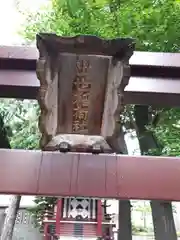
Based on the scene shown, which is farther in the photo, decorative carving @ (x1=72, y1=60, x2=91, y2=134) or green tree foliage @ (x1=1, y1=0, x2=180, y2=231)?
green tree foliage @ (x1=1, y1=0, x2=180, y2=231)

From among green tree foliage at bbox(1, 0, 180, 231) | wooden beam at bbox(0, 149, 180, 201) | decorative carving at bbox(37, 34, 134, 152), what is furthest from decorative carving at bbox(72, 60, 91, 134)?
green tree foliage at bbox(1, 0, 180, 231)

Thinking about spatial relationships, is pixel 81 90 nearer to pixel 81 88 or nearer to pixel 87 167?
pixel 81 88

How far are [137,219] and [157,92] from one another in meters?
9.01

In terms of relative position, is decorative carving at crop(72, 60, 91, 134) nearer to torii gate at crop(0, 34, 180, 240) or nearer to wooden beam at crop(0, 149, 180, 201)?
torii gate at crop(0, 34, 180, 240)

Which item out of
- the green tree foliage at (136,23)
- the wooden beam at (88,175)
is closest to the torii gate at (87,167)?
the wooden beam at (88,175)

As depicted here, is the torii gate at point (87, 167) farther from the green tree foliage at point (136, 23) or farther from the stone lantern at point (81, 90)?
the green tree foliage at point (136, 23)

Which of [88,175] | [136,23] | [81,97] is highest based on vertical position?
[136,23]

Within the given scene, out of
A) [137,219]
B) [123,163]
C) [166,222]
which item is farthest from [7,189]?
[137,219]

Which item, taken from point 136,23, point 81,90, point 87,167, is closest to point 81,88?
point 81,90

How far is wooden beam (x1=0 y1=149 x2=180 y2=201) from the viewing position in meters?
2.10

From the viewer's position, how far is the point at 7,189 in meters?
2.09

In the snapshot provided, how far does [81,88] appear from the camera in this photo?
212cm

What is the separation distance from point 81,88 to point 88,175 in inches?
21.8

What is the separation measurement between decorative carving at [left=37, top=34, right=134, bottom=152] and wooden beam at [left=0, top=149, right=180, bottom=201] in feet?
0.56
